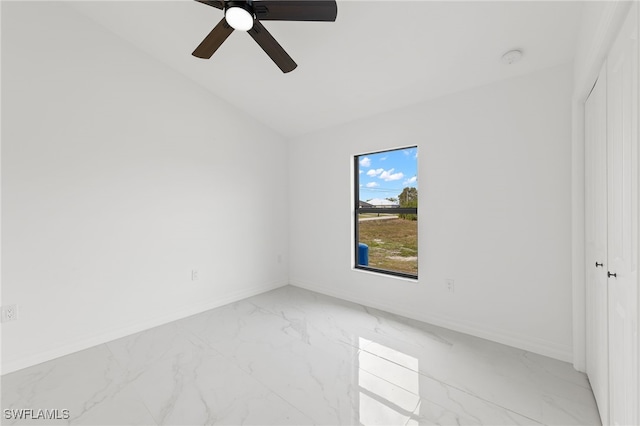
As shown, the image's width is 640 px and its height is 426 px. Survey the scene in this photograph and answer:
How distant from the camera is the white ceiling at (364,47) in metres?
1.93

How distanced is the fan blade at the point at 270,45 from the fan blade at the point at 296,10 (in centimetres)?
7

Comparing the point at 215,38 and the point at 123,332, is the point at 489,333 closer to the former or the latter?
the point at 215,38

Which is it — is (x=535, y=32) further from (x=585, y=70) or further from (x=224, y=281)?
(x=224, y=281)

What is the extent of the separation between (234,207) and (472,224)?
2.70 metres

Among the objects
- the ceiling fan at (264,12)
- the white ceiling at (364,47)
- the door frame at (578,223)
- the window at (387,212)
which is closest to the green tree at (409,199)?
the window at (387,212)

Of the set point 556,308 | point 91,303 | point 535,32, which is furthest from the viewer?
point 91,303

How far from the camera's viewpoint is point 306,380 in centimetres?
196

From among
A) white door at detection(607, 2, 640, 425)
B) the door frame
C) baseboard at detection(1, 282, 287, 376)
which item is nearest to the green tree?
the door frame

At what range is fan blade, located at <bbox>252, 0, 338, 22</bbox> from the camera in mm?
1554

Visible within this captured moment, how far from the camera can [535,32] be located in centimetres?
193

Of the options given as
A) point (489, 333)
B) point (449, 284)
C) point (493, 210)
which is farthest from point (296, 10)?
point (489, 333)

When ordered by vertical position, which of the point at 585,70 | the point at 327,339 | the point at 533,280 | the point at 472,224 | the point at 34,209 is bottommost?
the point at 327,339

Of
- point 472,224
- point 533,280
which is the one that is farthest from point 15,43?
point 533,280

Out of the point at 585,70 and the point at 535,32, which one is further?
the point at 535,32
